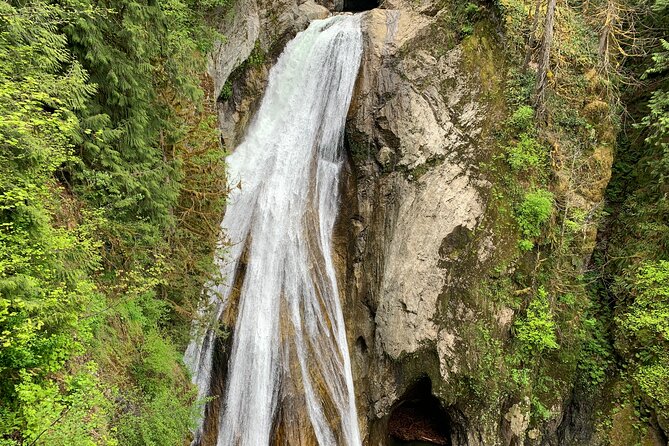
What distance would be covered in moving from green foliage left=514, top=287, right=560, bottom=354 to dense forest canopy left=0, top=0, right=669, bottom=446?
0.16ft

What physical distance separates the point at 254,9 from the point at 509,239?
1159 centimetres

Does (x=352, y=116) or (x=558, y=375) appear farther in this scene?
(x=352, y=116)

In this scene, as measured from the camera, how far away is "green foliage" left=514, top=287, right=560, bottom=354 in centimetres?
885

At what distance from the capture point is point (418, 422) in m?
10.6

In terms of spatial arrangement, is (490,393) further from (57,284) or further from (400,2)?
(400,2)

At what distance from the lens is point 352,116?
486 inches

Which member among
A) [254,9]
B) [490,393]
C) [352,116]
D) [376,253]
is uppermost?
[254,9]

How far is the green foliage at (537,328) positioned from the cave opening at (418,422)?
274cm

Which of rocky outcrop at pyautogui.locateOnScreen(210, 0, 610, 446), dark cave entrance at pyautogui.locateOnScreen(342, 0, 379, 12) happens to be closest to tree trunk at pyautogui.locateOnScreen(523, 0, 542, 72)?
rocky outcrop at pyautogui.locateOnScreen(210, 0, 610, 446)

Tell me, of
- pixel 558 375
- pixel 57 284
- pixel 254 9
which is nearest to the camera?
pixel 57 284

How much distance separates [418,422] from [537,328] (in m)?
4.32

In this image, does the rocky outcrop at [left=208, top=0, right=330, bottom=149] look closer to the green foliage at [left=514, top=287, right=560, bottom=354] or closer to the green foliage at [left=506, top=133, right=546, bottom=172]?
the green foliage at [left=506, top=133, right=546, bottom=172]

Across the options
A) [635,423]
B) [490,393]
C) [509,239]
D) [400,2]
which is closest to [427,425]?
[490,393]

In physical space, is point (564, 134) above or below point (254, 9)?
below
